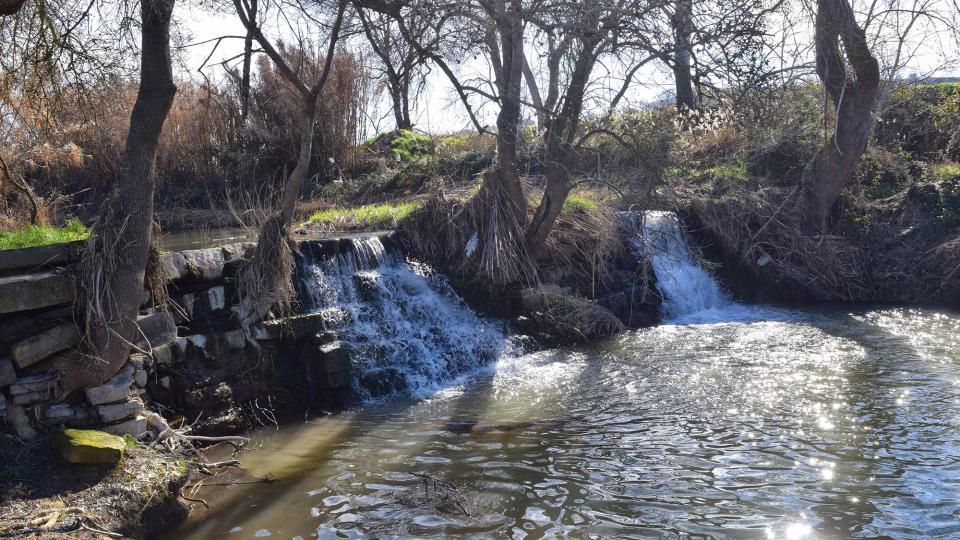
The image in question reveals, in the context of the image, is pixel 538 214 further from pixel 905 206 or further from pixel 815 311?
pixel 905 206

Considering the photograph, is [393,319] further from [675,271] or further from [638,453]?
[675,271]

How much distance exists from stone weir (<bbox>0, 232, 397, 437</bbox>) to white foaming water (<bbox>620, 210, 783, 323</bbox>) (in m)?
4.52

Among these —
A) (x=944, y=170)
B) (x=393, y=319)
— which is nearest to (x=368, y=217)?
(x=393, y=319)

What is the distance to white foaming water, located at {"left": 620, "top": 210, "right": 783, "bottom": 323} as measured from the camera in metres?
11.0

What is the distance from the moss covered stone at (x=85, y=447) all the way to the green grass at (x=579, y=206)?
23.9ft

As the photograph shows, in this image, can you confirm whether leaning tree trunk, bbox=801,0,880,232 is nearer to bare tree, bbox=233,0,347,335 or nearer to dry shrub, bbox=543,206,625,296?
dry shrub, bbox=543,206,625,296

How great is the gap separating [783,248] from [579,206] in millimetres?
3292

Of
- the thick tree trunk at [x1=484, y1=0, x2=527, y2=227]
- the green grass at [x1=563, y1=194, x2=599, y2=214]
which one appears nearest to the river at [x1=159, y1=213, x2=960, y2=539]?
the thick tree trunk at [x1=484, y1=0, x2=527, y2=227]

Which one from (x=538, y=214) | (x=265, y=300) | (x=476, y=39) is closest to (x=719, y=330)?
(x=538, y=214)

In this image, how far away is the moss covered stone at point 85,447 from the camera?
16.4ft

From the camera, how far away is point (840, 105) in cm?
1160

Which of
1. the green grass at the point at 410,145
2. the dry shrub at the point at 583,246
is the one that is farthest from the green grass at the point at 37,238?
the green grass at the point at 410,145

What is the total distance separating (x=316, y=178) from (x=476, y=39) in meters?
5.97

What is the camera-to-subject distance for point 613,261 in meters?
11.1
